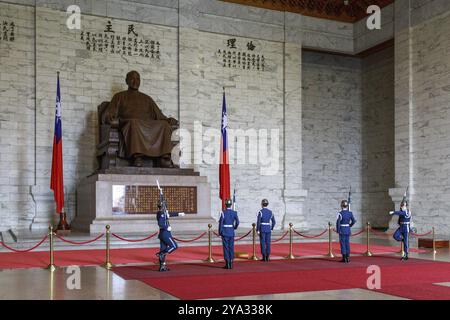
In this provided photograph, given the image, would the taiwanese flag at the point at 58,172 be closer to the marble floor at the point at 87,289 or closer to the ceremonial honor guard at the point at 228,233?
the marble floor at the point at 87,289

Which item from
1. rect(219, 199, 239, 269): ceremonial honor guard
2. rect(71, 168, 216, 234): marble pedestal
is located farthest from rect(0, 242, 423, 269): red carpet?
rect(71, 168, 216, 234): marble pedestal

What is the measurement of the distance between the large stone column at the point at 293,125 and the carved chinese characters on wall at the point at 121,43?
3.31 m

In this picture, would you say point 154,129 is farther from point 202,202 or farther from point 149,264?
point 149,264

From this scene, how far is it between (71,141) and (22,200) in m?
1.54

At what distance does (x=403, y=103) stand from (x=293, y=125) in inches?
102

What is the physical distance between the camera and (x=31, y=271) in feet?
19.8

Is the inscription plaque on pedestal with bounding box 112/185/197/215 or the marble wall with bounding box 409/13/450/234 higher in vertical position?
the marble wall with bounding box 409/13/450/234

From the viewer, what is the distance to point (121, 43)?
38.6ft

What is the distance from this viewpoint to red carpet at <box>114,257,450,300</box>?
478cm

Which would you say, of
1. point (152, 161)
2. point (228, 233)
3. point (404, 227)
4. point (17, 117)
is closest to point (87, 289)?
point (228, 233)

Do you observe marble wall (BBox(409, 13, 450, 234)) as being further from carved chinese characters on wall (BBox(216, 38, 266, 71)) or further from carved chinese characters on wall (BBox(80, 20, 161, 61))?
carved chinese characters on wall (BBox(80, 20, 161, 61))

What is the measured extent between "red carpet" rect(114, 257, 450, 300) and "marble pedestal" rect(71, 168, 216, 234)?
3.00 metres

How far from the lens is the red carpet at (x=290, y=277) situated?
4777mm

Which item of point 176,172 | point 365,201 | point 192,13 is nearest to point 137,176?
point 176,172
